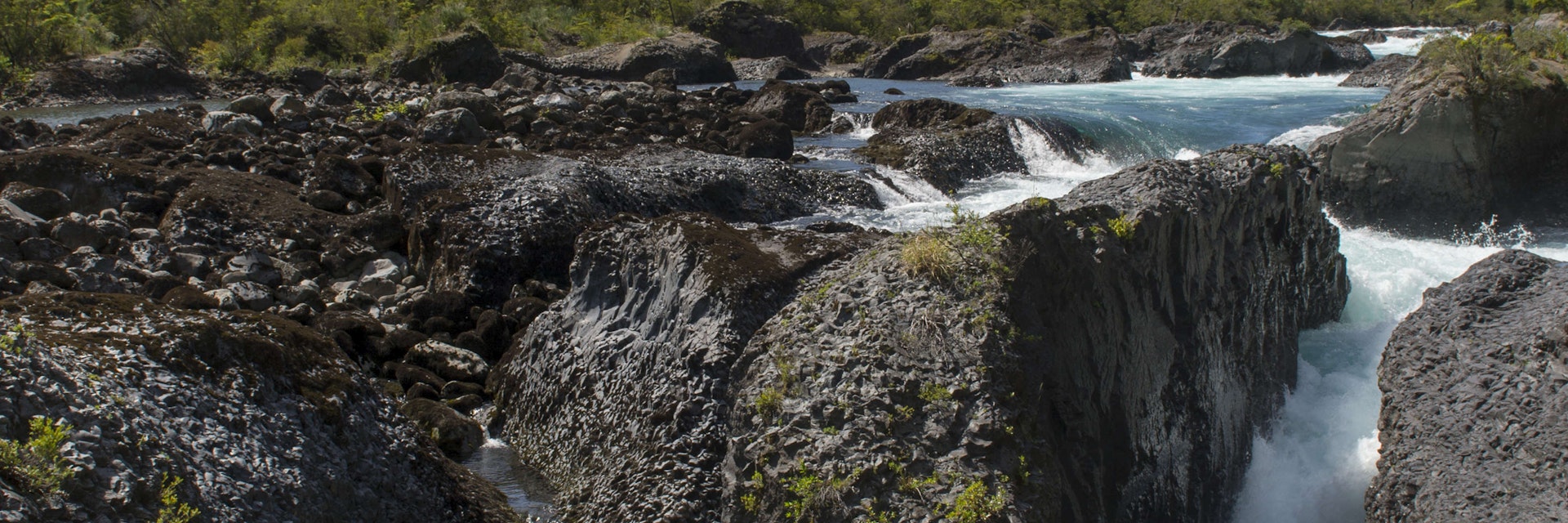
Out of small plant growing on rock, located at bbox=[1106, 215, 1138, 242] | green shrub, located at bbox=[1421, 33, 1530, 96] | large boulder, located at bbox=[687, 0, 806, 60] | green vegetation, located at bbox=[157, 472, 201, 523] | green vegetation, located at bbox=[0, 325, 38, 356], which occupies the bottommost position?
green vegetation, located at bbox=[157, 472, 201, 523]

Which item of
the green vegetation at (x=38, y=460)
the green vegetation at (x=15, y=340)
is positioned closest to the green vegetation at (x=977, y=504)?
the green vegetation at (x=38, y=460)

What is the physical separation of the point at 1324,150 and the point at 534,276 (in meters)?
11.8

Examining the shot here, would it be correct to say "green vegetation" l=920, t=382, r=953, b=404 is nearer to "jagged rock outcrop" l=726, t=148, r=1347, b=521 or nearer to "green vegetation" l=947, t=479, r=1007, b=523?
"jagged rock outcrop" l=726, t=148, r=1347, b=521

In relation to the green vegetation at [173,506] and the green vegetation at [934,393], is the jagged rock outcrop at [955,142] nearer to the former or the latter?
the green vegetation at [934,393]

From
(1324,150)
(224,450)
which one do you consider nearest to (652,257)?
(224,450)

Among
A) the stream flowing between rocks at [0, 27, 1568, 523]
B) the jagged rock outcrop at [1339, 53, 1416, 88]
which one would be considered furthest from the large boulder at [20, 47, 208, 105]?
the jagged rock outcrop at [1339, 53, 1416, 88]

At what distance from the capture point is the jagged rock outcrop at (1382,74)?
29.8m

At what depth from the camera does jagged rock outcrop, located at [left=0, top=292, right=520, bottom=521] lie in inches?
152

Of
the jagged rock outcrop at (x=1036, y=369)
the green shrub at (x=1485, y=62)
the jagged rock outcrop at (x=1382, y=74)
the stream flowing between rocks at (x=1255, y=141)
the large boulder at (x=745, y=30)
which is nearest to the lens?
the jagged rock outcrop at (x=1036, y=369)

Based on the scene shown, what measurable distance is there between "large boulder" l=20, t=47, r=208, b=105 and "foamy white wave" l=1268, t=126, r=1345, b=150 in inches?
1103

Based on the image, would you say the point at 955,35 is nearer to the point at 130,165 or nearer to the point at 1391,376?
the point at 130,165

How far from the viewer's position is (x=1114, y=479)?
568 centimetres

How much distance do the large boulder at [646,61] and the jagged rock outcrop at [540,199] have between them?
19164 millimetres

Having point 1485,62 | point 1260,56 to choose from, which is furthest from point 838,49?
point 1485,62
